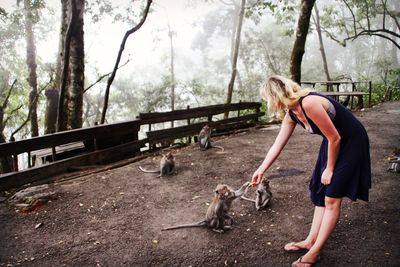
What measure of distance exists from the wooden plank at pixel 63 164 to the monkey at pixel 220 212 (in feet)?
9.70

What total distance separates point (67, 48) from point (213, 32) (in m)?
32.9

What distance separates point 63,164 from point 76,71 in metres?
3.42

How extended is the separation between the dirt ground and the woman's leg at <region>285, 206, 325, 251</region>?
0.31 feet

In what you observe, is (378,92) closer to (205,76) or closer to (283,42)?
(283,42)

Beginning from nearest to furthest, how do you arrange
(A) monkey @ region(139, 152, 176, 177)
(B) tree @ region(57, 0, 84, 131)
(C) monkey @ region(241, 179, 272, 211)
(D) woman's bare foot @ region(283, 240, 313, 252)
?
(D) woman's bare foot @ region(283, 240, 313, 252) → (C) monkey @ region(241, 179, 272, 211) → (A) monkey @ region(139, 152, 176, 177) → (B) tree @ region(57, 0, 84, 131)

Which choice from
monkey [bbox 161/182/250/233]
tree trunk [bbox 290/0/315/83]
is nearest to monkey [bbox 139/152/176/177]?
monkey [bbox 161/182/250/233]

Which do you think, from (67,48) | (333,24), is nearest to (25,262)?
(67,48)

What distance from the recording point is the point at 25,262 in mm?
3699

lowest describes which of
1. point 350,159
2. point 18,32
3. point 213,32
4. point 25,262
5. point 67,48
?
point 25,262

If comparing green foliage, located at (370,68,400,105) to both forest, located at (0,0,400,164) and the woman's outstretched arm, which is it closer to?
forest, located at (0,0,400,164)

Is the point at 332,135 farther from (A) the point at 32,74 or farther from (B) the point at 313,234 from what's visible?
(A) the point at 32,74

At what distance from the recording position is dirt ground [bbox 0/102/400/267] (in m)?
3.65

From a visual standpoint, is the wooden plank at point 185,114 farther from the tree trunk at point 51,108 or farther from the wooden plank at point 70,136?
the tree trunk at point 51,108

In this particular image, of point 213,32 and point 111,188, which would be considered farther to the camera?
point 213,32
